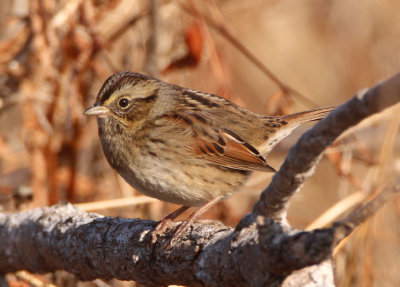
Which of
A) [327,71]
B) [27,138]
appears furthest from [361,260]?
[327,71]

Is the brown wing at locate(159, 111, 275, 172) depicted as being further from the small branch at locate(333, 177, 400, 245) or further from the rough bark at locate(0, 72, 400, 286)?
the small branch at locate(333, 177, 400, 245)

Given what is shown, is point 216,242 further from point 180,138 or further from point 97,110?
point 97,110

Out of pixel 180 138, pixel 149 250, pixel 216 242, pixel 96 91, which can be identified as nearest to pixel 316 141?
pixel 216 242

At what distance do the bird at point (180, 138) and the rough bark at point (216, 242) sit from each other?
0.28m

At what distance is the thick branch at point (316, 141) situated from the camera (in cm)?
137

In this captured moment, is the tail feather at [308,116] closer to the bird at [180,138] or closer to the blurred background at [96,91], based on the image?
the bird at [180,138]

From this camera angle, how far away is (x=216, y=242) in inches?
88.8

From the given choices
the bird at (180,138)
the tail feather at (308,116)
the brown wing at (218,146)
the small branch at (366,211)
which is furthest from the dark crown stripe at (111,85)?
the small branch at (366,211)

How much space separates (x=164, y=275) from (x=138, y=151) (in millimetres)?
823

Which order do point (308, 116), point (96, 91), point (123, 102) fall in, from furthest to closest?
point (96, 91), point (308, 116), point (123, 102)

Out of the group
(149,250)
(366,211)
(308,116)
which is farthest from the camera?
(308,116)

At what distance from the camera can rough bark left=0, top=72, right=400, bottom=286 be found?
1.54 meters

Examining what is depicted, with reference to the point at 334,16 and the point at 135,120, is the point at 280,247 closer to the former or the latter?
the point at 135,120

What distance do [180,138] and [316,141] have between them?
1.70 metres
